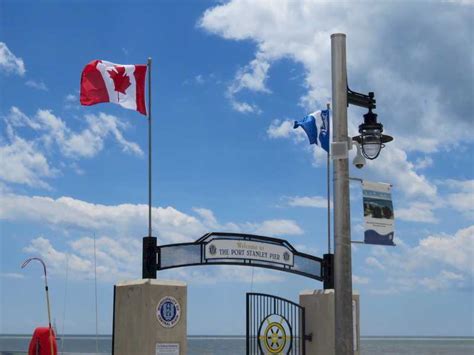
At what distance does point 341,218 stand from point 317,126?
801 centimetres

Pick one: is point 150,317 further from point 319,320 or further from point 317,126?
point 317,126

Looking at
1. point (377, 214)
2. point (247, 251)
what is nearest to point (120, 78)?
point (247, 251)

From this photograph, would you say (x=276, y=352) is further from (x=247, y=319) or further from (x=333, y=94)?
(x=333, y=94)

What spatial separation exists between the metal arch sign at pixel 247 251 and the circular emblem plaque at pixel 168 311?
4.06 ft

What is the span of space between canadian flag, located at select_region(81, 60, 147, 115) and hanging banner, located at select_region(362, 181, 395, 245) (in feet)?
17.1

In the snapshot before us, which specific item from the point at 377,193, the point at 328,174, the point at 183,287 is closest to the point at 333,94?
the point at 377,193

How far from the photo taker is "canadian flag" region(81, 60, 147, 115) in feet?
50.4

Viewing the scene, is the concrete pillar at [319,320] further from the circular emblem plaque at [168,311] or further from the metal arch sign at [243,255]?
the circular emblem plaque at [168,311]

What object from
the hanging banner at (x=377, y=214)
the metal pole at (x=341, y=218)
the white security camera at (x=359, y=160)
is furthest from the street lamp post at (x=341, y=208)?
the hanging banner at (x=377, y=214)

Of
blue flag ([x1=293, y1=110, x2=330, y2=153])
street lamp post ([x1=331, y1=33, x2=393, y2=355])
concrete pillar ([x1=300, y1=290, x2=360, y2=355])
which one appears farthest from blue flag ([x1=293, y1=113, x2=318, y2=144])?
street lamp post ([x1=331, y1=33, x2=393, y2=355])

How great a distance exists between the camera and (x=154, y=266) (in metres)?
14.5

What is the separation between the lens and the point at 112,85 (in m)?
15.4

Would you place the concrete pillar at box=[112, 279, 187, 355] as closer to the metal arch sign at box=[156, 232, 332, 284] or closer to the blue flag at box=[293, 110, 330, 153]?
the metal arch sign at box=[156, 232, 332, 284]

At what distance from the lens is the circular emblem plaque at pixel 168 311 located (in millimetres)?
14141
